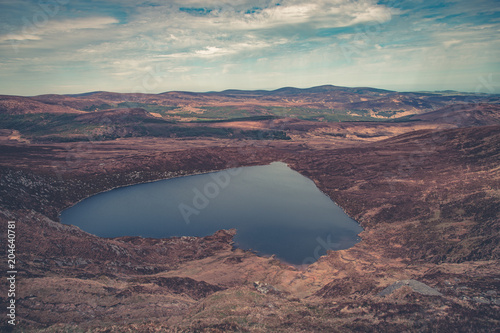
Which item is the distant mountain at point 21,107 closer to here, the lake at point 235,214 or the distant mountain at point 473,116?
the lake at point 235,214

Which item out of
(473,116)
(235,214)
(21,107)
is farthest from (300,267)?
(21,107)

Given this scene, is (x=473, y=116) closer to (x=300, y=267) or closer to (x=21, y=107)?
(x=300, y=267)

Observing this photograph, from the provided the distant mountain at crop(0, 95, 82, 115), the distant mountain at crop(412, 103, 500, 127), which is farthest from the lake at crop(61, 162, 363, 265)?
the distant mountain at crop(0, 95, 82, 115)

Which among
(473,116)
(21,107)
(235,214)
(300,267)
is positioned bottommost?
(300,267)

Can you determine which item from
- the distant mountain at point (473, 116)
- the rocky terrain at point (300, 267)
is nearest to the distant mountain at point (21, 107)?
the rocky terrain at point (300, 267)

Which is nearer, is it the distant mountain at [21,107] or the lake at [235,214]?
the lake at [235,214]
